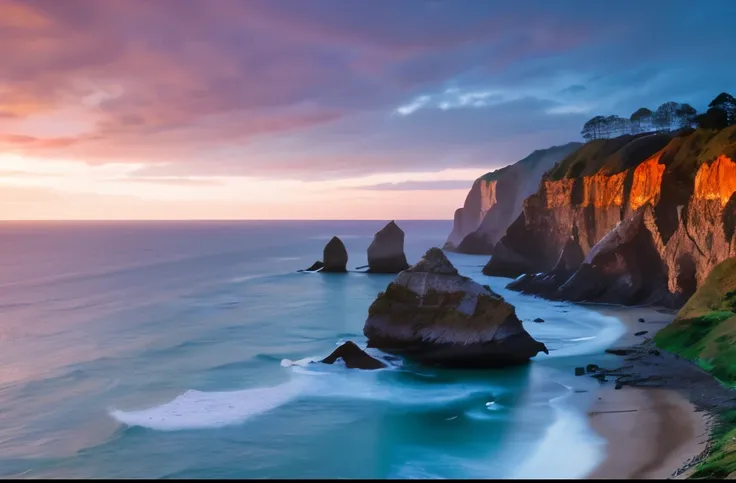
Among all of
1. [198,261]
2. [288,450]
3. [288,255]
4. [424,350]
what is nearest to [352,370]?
[424,350]

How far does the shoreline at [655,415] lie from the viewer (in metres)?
17.6

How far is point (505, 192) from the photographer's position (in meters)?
119

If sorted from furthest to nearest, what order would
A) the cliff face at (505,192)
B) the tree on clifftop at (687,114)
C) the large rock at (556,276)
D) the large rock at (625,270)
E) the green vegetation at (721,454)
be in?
the cliff face at (505,192) < the tree on clifftop at (687,114) < the large rock at (556,276) < the large rock at (625,270) < the green vegetation at (721,454)

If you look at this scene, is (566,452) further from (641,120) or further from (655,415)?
(641,120)

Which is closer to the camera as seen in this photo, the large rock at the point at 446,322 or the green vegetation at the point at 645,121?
the large rock at the point at 446,322

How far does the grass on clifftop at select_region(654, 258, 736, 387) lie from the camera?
26.3 meters

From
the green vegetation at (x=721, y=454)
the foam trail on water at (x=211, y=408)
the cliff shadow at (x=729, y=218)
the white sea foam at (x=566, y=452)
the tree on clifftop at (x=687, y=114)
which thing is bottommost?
the foam trail on water at (x=211, y=408)

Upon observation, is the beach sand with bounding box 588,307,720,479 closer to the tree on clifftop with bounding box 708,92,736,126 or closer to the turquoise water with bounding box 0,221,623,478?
the turquoise water with bounding box 0,221,623,478

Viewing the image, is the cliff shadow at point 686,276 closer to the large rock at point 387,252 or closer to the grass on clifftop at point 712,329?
the grass on clifftop at point 712,329

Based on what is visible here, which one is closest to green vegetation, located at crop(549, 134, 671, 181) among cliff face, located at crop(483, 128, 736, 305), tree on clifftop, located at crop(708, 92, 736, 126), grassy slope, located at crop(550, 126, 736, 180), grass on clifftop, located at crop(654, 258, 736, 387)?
grassy slope, located at crop(550, 126, 736, 180)

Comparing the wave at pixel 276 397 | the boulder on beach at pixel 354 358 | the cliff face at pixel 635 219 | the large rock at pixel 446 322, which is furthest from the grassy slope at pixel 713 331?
the boulder on beach at pixel 354 358

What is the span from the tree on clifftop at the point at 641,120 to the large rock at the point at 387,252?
4241 centimetres

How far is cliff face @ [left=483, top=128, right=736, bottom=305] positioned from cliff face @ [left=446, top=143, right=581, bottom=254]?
146ft

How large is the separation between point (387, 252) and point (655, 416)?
6495 cm
